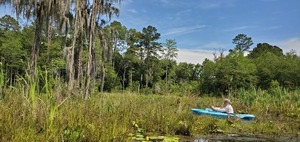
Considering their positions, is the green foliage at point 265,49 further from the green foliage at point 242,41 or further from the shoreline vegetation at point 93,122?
the shoreline vegetation at point 93,122

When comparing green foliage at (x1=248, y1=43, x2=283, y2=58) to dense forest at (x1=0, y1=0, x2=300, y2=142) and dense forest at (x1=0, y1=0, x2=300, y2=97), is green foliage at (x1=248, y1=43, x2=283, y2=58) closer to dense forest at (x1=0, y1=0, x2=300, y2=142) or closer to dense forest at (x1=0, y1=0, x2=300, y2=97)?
dense forest at (x1=0, y1=0, x2=300, y2=97)

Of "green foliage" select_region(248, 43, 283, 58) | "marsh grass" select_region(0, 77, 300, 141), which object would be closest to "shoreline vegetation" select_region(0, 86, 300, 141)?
"marsh grass" select_region(0, 77, 300, 141)

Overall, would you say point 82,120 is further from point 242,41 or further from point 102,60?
point 242,41

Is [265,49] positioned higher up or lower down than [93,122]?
higher up

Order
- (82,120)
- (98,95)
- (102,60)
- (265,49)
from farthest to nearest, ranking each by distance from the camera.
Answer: (265,49)
(102,60)
(98,95)
(82,120)

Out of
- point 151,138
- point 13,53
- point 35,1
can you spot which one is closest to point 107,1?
point 35,1

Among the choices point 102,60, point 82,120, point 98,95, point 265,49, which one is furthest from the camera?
point 265,49

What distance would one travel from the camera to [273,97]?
63.1 feet

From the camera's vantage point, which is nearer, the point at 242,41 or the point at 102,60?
the point at 102,60

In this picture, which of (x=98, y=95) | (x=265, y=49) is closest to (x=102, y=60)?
(x=98, y=95)

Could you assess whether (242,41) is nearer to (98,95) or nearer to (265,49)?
(265,49)

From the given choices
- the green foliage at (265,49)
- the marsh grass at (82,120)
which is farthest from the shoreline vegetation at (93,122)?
the green foliage at (265,49)

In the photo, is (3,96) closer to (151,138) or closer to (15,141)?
(15,141)

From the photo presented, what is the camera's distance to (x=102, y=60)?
21.0m
